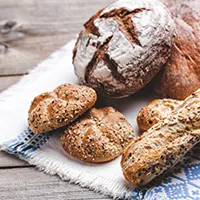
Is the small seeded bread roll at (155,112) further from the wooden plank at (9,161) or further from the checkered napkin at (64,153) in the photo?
the wooden plank at (9,161)

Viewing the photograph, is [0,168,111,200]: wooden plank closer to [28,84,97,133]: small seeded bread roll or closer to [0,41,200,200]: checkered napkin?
[0,41,200,200]: checkered napkin

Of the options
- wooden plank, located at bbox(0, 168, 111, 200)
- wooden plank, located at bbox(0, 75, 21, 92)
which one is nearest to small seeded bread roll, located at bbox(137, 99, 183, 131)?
wooden plank, located at bbox(0, 168, 111, 200)

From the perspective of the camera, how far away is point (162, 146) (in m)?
1.32

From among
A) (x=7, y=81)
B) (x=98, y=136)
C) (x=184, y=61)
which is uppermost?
(x=184, y=61)

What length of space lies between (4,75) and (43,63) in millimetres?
153

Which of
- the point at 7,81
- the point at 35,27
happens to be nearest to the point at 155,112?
the point at 7,81

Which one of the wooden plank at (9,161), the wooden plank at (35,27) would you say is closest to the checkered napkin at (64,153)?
the wooden plank at (9,161)

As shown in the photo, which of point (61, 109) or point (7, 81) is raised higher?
point (61, 109)

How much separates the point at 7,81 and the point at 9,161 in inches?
18.6

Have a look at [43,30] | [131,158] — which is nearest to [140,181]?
[131,158]

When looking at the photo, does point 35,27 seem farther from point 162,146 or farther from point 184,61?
point 162,146

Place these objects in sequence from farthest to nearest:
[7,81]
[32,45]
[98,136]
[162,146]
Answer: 1. [32,45]
2. [7,81]
3. [98,136]
4. [162,146]

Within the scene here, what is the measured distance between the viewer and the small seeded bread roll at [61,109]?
1463 mm

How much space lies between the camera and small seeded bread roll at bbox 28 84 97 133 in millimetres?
1463
